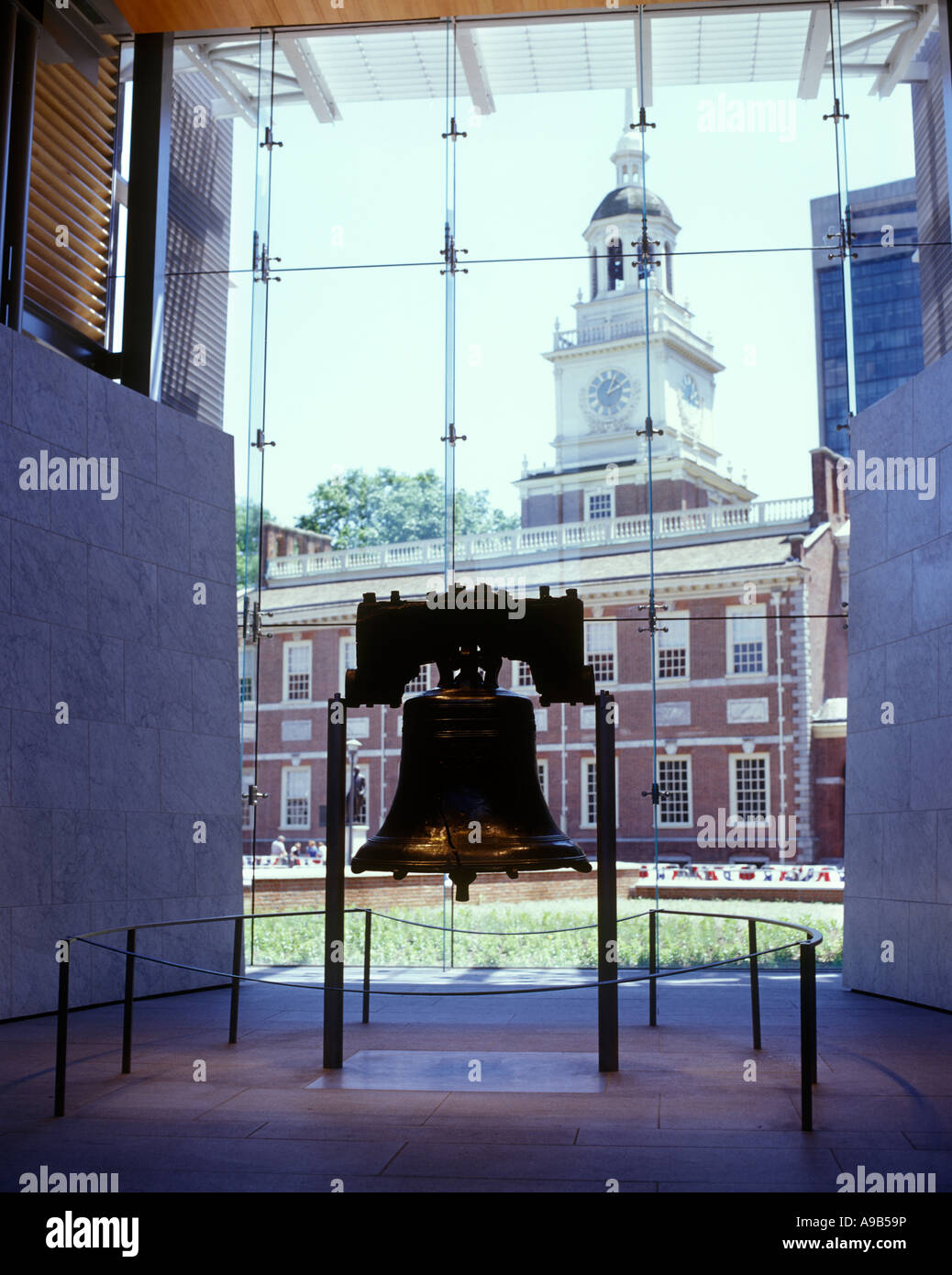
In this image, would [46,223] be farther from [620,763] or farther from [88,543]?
[620,763]

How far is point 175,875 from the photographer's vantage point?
8703mm

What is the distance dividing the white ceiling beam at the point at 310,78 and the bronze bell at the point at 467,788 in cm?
856

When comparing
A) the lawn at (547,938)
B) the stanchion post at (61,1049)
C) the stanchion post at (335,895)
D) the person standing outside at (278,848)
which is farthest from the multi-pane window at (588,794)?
the stanchion post at (61,1049)

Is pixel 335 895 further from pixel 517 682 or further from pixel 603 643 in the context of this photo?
pixel 517 682

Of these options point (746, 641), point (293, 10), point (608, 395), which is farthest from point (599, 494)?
point (293, 10)

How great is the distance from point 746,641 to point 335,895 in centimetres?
521

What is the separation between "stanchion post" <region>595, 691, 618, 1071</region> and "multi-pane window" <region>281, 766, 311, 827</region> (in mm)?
5444

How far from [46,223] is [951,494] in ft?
20.4

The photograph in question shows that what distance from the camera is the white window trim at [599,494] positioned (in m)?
10.4

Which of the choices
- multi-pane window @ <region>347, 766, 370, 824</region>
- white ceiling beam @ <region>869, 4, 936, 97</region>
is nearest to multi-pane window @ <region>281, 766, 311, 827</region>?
multi-pane window @ <region>347, 766, 370, 824</region>

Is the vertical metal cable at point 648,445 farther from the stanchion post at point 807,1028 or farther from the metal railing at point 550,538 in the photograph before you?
the stanchion post at point 807,1028

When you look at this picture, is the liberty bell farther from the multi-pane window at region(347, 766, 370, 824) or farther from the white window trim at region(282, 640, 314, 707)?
the multi-pane window at region(347, 766, 370, 824)

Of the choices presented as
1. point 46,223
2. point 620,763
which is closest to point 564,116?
point 46,223
